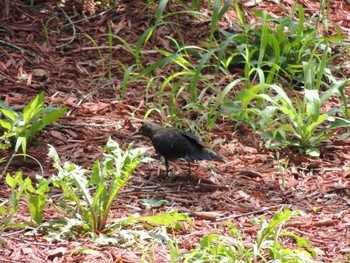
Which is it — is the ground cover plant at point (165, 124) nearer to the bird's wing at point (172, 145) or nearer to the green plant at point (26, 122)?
the green plant at point (26, 122)

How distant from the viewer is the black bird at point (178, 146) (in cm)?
474

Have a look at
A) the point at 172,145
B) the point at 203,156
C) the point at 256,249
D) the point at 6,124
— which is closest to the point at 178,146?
the point at 172,145

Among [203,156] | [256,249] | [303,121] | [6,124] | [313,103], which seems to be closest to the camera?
[256,249]

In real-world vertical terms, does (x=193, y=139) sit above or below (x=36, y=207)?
below

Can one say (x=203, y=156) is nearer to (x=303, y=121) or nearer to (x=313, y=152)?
(x=313, y=152)

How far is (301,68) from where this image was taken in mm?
5891

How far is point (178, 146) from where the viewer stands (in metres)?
4.74

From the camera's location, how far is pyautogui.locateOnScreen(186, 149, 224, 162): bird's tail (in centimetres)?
473

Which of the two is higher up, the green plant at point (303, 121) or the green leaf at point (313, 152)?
the green plant at point (303, 121)

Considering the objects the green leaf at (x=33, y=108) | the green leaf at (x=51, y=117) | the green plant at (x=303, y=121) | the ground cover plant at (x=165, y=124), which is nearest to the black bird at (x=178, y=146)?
the ground cover plant at (x=165, y=124)

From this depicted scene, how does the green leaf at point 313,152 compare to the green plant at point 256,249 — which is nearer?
the green plant at point 256,249

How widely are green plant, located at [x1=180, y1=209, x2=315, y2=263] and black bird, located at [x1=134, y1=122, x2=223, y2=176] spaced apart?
97 centimetres

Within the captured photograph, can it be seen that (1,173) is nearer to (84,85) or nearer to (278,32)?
(84,85)

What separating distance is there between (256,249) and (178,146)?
4.13ft
